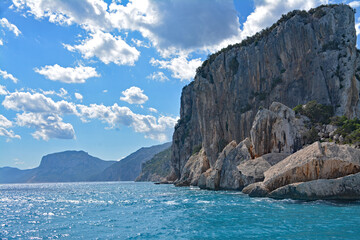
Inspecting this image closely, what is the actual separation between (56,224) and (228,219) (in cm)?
1228

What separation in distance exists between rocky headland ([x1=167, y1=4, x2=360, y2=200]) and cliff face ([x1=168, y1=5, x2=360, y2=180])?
8.3 inches

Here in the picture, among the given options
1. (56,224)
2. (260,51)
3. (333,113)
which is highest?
(260,51)

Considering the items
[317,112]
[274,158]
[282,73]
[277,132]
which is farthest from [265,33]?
[274,158]

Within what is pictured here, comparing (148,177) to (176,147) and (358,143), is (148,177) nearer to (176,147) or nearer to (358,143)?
(176,147)

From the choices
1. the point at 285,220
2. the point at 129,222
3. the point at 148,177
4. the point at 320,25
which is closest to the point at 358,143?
the point at 285,220

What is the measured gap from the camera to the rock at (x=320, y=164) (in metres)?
26.6

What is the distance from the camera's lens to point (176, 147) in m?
115

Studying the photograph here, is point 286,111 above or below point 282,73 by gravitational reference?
below

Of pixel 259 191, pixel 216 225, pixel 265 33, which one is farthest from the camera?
pixel 265 33

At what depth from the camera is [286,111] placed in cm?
4309

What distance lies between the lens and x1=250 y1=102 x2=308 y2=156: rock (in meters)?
40.7

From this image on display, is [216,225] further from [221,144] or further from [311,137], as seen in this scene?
[221,144]

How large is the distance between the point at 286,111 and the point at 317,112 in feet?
36.1

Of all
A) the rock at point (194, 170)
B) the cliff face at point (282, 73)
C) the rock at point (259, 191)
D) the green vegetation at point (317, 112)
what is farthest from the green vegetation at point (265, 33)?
the rock at point (259, 191)
